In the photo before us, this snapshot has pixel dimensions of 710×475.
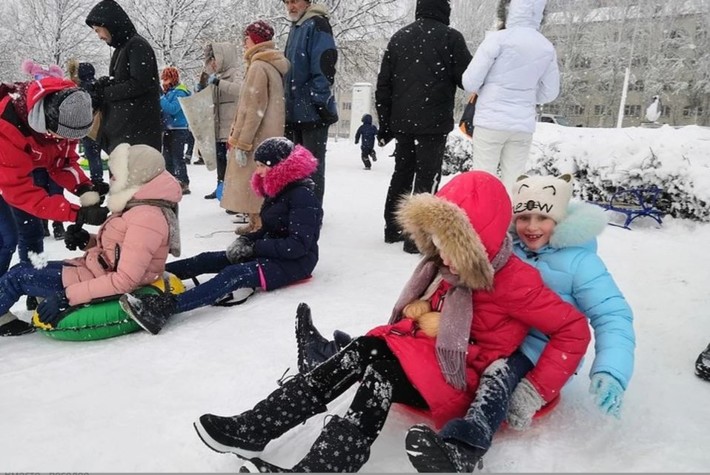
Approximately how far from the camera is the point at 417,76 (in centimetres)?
472

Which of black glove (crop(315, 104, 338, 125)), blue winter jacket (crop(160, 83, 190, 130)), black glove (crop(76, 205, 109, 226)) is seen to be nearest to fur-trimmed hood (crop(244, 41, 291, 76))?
black glove (crop(315, 104, 338, 125))

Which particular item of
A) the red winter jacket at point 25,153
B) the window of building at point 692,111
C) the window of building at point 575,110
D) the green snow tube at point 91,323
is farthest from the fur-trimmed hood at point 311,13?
the window of building at point 575,110

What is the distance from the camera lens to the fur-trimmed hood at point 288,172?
12.9 feet

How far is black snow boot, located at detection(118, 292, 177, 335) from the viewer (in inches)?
120

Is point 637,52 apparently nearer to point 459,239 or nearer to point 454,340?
point 459,239

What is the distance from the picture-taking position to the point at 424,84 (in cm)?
470

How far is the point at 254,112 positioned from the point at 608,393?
401 centimetres

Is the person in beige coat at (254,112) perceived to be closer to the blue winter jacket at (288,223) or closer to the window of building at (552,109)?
the blue winter jacket at (288,223)

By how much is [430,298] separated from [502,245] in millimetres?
415

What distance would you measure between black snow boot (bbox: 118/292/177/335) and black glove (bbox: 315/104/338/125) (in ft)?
8.58

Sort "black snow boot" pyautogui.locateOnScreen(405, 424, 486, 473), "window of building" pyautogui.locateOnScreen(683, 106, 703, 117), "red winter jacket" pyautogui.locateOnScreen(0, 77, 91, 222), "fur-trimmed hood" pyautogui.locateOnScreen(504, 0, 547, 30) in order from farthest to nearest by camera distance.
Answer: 1. "window of building" pyautogui.locateOnScreen(683, 106, 703, 117)
2. "fur-trimmed hood" pyautogui.locateOnScreen(504, 0, 547, 30)
3. "red winter jacket" pyautogui.locateOnScreen(0, 77, 91, 222)
4. "black snow boot" pyautogui.locateOnScreen(405, 424, 486, 473)

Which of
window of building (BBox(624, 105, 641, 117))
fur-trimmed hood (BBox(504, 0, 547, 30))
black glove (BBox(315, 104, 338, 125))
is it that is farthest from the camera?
window of building (BBox(624, 105, 641, 117))

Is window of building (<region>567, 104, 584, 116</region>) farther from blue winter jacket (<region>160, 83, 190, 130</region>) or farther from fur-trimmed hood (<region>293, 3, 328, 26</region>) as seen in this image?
fur-trimmed hood (<region>293, 3, 328, 26</region>)

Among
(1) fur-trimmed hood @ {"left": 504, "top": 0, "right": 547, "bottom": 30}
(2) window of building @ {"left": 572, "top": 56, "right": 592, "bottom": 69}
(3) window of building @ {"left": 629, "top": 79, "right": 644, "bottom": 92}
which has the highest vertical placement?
(2) window of building @ {"left": 572, "top": 56, "right": 592, "bottom": 69}
